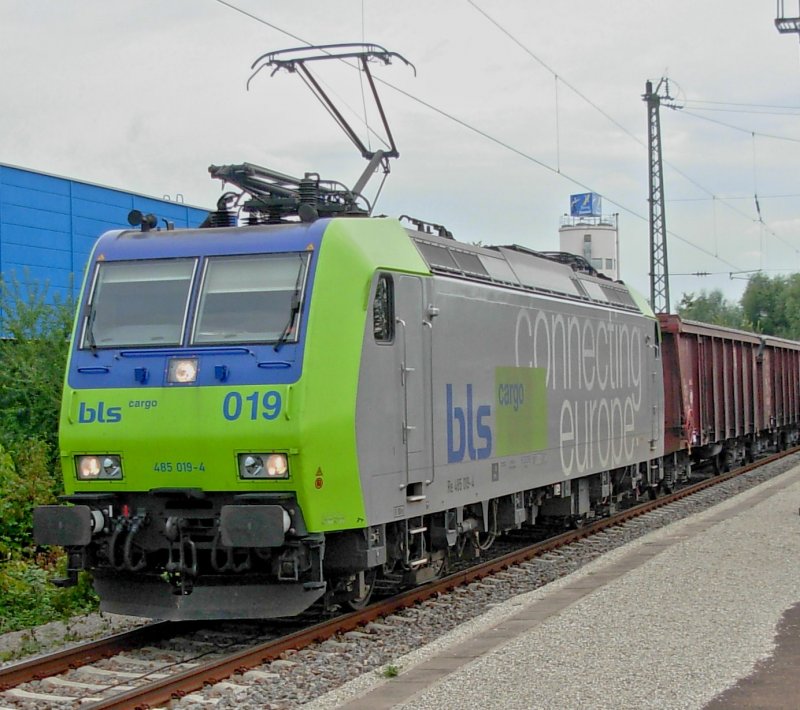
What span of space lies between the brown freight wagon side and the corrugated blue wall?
1683cm

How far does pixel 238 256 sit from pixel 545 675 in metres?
3.97

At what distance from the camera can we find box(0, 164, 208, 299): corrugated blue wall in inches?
1378

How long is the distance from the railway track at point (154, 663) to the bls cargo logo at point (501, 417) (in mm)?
1536

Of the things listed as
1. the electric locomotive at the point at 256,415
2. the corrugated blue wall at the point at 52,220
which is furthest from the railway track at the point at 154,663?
the corrugated blue wall at the point at 52,220

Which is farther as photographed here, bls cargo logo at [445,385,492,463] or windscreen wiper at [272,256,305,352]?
bls cargo logo at [445,385,492,463]

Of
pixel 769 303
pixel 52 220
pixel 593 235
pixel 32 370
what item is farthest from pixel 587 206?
pixel 32 370

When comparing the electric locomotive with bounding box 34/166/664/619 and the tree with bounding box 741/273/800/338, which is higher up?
the tree with bounding box 741/273/800/338

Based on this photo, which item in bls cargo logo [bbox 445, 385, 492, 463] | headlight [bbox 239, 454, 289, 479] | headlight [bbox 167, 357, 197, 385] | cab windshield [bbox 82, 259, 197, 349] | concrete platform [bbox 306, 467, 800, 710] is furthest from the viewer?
bls cargo logo [bbox 445, 385, 492, 463]

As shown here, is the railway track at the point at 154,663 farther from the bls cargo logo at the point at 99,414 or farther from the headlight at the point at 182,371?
the headlight at the point at 182,371

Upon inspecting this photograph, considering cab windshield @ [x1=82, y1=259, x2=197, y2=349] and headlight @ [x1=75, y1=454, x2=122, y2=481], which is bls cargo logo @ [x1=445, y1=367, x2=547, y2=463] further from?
headlight @ [x1=75, y1=454, x2=122, y2=481]

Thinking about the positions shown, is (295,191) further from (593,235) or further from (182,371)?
(593,235)

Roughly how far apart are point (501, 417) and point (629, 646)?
4.26 meters

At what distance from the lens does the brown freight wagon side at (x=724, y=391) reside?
22422 millimetres

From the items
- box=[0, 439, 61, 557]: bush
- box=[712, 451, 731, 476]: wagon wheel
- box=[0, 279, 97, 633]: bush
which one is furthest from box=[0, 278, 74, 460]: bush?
box=[712, 451, 731, 476]: wagon wheel
